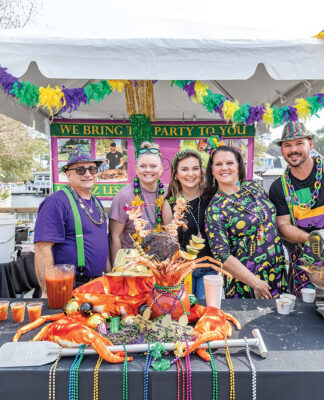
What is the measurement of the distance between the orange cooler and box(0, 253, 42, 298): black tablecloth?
5.34 feet

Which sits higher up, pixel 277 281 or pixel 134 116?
pixel 134 116

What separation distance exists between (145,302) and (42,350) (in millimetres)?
494

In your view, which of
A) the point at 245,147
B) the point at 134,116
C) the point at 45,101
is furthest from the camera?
the point at 245,147

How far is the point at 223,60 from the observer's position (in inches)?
91.8

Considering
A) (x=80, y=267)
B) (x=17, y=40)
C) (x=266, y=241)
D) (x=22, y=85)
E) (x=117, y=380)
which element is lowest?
(x=117, y=380)

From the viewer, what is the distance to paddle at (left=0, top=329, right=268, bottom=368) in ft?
3.77

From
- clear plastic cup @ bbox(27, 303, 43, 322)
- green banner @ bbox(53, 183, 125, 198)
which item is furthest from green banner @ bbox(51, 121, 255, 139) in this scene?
clear plastic cup @ bbox(27, 303, 43, 322)

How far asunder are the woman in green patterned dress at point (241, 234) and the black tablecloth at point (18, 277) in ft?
6.71

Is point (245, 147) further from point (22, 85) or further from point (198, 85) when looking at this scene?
point (22, 85)

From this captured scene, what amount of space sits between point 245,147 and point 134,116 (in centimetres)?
237

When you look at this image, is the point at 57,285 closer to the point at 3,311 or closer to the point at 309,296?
the point at 3,311

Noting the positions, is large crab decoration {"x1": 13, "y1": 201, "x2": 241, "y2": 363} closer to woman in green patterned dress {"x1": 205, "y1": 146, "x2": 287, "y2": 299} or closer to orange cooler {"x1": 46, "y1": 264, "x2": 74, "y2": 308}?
orange cooler {"x1": 46, "y1": 264, "x2": 74, "y2": 308}

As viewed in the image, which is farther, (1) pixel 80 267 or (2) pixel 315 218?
(2) pixel 315 218

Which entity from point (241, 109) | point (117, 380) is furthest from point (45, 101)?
point (117, 380)
